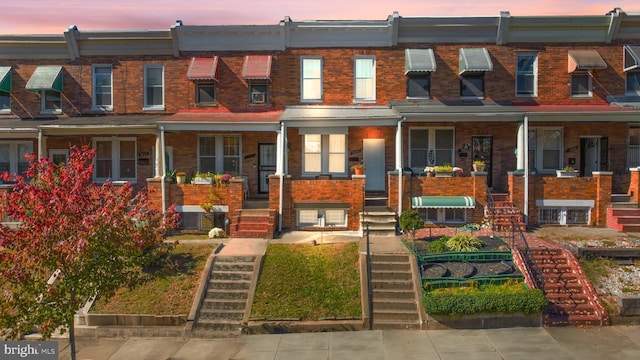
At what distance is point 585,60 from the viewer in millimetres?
18703

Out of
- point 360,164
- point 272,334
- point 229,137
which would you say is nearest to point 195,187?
point 229,137

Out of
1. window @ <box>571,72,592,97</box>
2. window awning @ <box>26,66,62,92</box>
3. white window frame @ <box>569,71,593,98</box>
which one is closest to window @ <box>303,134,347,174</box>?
white window frame @ <box>569,71,593,98</box>

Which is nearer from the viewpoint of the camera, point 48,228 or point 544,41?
point 48,228

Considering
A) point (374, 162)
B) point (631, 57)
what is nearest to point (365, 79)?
point (374, 162)

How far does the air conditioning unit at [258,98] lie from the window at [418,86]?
6.13 meters

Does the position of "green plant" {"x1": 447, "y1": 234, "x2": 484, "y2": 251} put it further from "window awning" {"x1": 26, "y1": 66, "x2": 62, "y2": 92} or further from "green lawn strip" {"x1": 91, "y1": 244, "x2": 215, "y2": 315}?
"window awning" {"x1": 26, "y1": 66, "x2": 62, "y2": 92}

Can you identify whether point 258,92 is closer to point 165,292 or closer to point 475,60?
point 475,60

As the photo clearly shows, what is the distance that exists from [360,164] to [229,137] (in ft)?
18.9

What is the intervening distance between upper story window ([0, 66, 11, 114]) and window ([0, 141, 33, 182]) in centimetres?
147

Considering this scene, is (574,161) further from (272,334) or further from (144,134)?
(144,134)

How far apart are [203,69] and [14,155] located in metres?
9.48

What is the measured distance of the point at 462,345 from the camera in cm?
1002

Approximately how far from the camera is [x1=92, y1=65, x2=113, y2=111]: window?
20141mm

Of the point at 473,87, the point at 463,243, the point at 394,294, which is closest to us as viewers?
the point at 394,294
